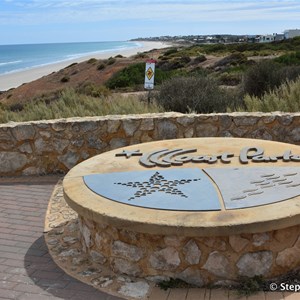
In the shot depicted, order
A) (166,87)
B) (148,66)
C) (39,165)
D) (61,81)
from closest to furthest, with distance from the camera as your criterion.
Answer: (39,165) < (148,66) < (166,87) < (61,81)

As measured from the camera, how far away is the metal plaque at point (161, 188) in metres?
3.87

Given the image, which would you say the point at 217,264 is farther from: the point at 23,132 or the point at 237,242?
the point at 23,132

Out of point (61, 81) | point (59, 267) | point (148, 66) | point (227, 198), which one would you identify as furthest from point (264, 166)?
point (61, 81)

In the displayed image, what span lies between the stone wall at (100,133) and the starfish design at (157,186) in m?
2.42

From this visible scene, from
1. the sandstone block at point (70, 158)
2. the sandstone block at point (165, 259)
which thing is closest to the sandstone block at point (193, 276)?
the sandstone block at point (165, 259)

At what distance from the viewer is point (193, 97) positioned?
9742 millimetres

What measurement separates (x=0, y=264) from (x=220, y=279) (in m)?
2.10

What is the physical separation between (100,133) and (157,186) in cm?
287

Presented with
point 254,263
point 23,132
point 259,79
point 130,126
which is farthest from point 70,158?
point 259,79

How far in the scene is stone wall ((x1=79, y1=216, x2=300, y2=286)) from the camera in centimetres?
354

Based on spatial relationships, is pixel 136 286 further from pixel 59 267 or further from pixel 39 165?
pixel 39 165

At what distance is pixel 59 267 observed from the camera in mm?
4082

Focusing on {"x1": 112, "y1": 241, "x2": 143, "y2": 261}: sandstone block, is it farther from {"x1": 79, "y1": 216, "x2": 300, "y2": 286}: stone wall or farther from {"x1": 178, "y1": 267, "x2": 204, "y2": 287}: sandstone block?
{"x1": 178, "y1": 267, "x2": 204, "y2": 287}: sandstone block

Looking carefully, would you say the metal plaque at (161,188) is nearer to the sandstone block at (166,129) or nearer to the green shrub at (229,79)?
the sandstone block at (166,129)
